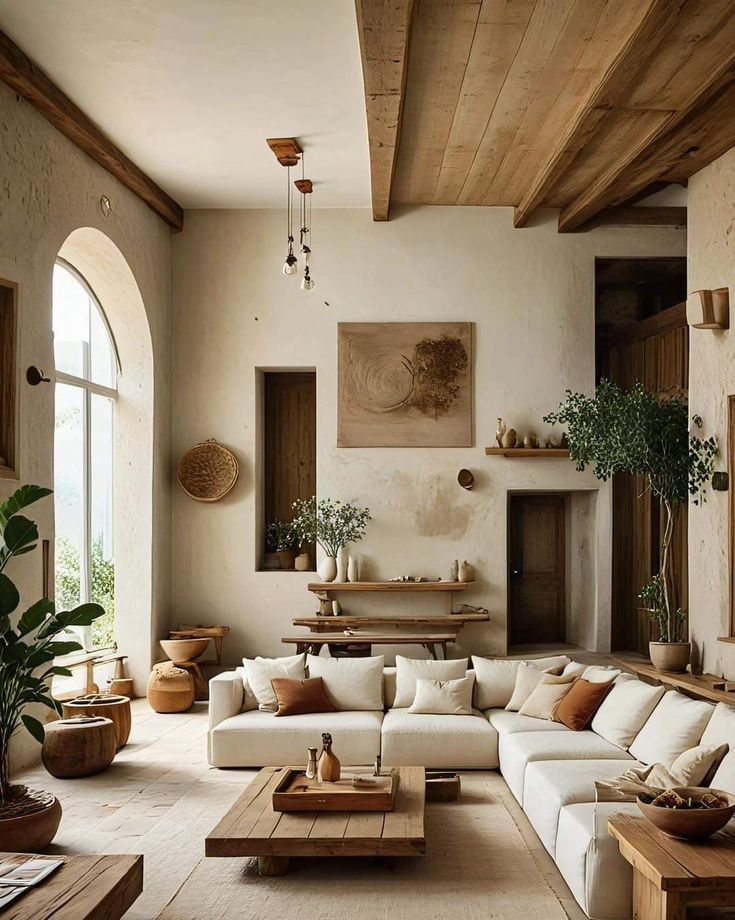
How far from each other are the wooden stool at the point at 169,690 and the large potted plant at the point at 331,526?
5.33ft

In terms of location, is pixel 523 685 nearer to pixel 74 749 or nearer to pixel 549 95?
pixel 74 749

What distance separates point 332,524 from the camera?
902cm

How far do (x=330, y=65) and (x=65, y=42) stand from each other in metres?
1.62

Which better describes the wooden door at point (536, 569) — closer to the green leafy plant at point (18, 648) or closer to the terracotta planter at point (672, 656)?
the terracotta planter at point (672, 656)

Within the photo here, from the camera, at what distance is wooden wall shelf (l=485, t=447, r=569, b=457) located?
888 centimetres

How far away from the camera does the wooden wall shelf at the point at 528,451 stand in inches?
349

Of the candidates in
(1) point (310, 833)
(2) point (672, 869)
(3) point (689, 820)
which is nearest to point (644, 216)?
(3) point (689, 820)

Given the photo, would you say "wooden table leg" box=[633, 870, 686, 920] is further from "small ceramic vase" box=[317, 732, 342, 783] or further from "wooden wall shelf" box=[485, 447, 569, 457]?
"wooden wall shelf" box=[485, 447, 569, 457]

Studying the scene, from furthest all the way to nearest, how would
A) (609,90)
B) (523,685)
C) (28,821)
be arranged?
(523,685) → (609,90) → (28,821)

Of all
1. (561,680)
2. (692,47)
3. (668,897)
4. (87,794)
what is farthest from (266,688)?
(692,47)

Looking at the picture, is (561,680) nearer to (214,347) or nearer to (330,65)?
(330,65)

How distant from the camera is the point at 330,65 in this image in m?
6.04

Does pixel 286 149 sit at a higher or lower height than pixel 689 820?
higher

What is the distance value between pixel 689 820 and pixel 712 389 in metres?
3.91
